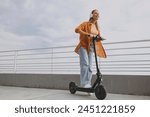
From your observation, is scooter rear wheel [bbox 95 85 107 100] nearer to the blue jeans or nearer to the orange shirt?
the blue jeans

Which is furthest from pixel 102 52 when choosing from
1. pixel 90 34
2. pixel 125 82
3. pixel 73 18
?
pixel 73 18

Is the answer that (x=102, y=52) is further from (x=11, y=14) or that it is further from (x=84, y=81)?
(x=11, y=14)

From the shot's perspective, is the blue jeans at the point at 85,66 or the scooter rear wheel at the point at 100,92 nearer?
the scooter rear wheel at the point at 100,92

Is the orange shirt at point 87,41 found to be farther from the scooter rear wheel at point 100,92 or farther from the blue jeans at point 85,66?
the scooter rear wheel at point 100,92

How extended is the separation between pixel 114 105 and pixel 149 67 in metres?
1.73

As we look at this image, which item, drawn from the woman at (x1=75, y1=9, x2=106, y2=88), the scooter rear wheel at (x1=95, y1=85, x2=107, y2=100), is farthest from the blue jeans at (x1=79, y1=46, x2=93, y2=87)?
the scooter rear wheel at (x1=95, y1=85, x2=107, y2=100)

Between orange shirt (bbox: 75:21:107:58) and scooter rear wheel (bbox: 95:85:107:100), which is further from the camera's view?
orange shirt (bbox: 75:21:107:58)

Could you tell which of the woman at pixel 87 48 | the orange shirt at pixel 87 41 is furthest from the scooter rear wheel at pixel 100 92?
the orange shirt at pixel 87 41

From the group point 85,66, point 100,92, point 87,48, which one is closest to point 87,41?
point 87,48


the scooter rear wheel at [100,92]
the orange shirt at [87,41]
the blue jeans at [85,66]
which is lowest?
the scooter rear wheel at [100,92]

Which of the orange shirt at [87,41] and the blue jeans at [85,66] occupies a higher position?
the orange shirt at [87,41]

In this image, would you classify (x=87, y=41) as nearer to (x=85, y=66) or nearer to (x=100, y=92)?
(x=85, y=66)

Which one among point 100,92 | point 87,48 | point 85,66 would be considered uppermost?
point 87,48

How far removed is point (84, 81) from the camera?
13.0 feet
